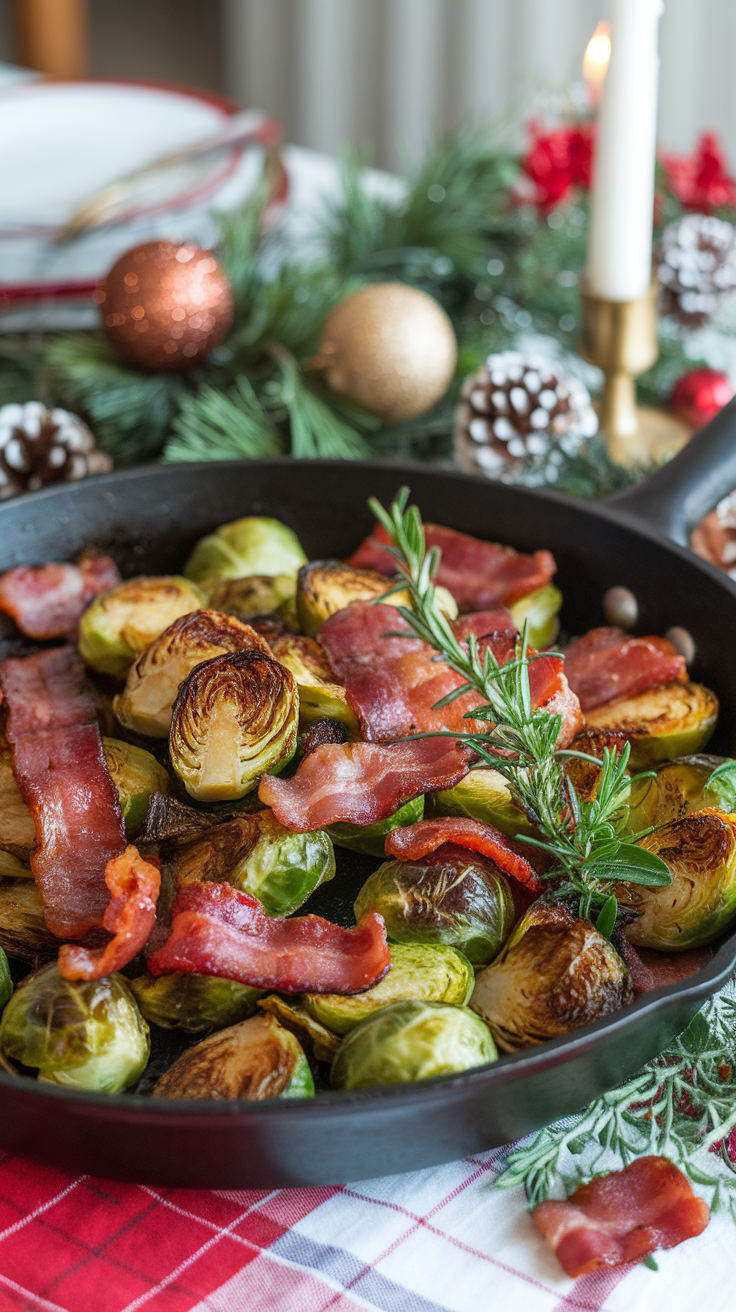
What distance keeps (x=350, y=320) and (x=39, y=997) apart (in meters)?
1.30

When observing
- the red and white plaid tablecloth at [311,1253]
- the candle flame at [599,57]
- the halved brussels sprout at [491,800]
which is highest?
the candle flame at [599,57]

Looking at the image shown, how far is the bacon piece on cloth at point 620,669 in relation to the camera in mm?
1366

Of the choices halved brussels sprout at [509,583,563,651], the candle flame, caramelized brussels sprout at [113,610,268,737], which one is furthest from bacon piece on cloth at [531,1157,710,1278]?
the candle flame

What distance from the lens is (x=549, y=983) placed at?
0.98 meters

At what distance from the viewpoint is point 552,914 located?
3.40ft

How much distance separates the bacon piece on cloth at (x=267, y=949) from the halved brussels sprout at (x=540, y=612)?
621 mm

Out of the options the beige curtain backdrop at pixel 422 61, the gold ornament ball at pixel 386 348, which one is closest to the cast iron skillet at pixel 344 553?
the gold ornament ball at pixel 386 348

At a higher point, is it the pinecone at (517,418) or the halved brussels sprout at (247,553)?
the pinecone at (517,418)

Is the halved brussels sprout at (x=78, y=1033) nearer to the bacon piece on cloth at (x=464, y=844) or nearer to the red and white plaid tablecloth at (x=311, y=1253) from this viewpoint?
the red and white plaid tablecloth at (x=311, y=1253)

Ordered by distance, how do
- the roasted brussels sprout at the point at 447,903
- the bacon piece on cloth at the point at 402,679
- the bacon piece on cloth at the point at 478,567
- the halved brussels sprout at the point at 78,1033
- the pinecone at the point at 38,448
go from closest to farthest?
the halved brussels sprout at the point at 78,1033 < the roasted brussels sprout at the point at 447,903 < the bacon piece on cloth at the point at 402,679 < the bacon piece on cloth at the point at 478,567 < the pinecone at the point at 38,448

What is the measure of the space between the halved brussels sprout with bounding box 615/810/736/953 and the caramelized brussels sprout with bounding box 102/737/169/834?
0.49 m

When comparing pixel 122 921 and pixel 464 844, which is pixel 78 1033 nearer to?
pixel 122 921

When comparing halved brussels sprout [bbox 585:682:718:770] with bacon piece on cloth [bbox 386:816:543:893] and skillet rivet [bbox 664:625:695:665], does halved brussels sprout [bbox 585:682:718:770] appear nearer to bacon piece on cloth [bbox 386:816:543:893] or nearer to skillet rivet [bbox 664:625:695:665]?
skillet rivet [bbox 664:625:695:665]

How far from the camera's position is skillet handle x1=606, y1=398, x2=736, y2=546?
1.51 meters
